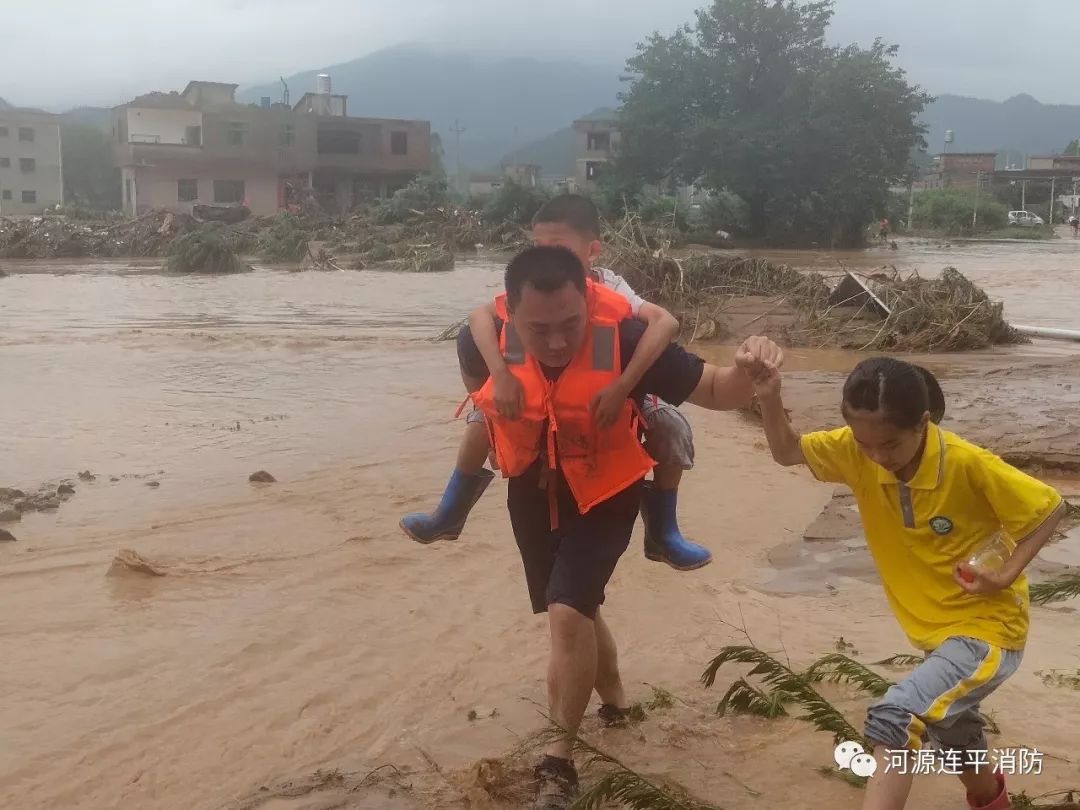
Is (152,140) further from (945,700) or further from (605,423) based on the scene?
(945,700)

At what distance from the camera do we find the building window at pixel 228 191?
53812 mm

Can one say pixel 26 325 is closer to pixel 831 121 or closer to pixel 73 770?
pixel 73 770

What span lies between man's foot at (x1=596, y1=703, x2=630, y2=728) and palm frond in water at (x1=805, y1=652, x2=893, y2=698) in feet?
2.30

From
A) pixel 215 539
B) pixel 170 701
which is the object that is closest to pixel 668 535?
pixel 170 701

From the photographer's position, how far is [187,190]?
53656mm

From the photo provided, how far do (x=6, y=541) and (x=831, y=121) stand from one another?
4055cm

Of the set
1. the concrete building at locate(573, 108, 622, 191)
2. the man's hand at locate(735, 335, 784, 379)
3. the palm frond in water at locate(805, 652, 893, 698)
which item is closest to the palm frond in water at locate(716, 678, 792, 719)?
the palm frond in water at locate(805, 652, 893, 698)

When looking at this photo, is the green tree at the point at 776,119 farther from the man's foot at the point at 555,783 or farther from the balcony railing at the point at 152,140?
the man's foot at the point at 555,783

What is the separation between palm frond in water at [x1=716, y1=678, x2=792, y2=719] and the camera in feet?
13.2

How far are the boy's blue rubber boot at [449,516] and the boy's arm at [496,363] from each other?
573 millimetres

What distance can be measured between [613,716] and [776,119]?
4312 cm

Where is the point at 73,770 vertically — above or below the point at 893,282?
below

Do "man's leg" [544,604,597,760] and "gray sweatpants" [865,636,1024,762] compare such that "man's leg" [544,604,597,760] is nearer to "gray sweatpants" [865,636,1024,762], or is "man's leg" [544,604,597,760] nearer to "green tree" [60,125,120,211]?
"gray sweatpants" [865,636,1024,762]

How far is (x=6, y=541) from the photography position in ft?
21.0
